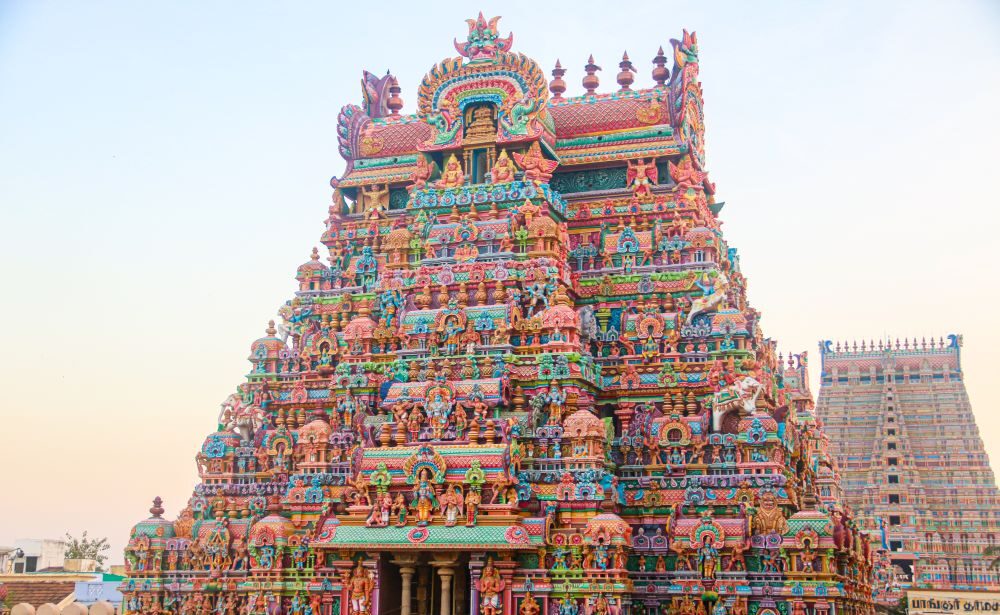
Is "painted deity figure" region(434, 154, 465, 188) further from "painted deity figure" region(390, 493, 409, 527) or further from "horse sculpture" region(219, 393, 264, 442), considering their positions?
"painted deity figure" region(390, 493, 409, 527)

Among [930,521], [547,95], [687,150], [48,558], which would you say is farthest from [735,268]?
[48,558]

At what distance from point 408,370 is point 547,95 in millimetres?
8531

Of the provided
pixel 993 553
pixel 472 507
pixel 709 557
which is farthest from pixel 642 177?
pixel 993 553

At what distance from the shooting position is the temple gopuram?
26.8m

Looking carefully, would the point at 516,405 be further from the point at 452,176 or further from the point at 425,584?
the point at 452,176

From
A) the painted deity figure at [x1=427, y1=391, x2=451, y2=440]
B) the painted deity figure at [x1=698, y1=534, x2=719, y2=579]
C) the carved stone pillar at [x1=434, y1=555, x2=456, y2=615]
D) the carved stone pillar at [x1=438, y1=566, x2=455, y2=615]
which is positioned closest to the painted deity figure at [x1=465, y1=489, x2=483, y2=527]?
the carved stone pillar at [x1=434, y1=555, x2=456, y2=615]

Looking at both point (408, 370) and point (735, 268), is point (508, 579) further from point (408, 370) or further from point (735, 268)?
point (735, 268)

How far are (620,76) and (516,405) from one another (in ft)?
39.4

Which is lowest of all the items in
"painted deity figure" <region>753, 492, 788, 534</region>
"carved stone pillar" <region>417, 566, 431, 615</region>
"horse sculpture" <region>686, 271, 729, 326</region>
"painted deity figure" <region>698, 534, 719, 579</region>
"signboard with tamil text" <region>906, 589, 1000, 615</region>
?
"signboard with tamil text" <region>906, 589, 1000, 615</region>

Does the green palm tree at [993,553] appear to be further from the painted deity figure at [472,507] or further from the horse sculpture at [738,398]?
the painted deity figure at [472,507]

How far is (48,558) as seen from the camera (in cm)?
6244

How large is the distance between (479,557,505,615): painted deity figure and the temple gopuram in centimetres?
7

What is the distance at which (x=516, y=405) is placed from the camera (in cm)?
2873

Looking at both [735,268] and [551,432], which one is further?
[735,268]
